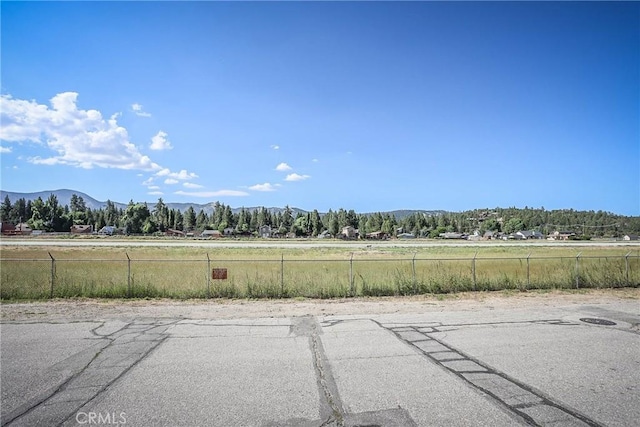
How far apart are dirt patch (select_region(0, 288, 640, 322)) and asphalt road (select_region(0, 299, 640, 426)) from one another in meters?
1.19

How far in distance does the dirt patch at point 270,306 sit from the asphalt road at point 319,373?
3.89 feet

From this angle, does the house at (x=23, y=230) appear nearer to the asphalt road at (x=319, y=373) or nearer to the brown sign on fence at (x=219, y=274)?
the brown sign on fence at (x=219, y=274)

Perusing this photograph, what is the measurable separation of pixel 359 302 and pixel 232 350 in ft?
26.1

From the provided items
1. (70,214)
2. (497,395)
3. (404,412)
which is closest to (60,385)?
(404,412)

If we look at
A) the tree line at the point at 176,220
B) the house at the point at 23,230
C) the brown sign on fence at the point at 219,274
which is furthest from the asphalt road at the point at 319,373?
the tree line at the point at 176,220

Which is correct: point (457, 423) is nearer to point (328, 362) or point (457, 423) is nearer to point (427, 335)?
point (328, 362)

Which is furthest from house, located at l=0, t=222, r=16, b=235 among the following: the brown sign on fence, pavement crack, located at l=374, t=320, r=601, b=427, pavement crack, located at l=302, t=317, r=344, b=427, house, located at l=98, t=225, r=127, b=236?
pavement crack, located at l=374, t=320, r=601, b=427

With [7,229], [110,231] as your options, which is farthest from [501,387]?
[110,231]

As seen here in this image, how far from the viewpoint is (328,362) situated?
7.48 metres

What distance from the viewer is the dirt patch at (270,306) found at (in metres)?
12.3

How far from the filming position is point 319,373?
6.88 meters

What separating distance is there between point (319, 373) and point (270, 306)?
7.53 metres

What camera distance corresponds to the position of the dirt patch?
483 inches

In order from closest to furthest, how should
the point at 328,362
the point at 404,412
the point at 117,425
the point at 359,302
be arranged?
the point at 117,425, the point at 404,412, the point at 328,362, the point at 359,302
